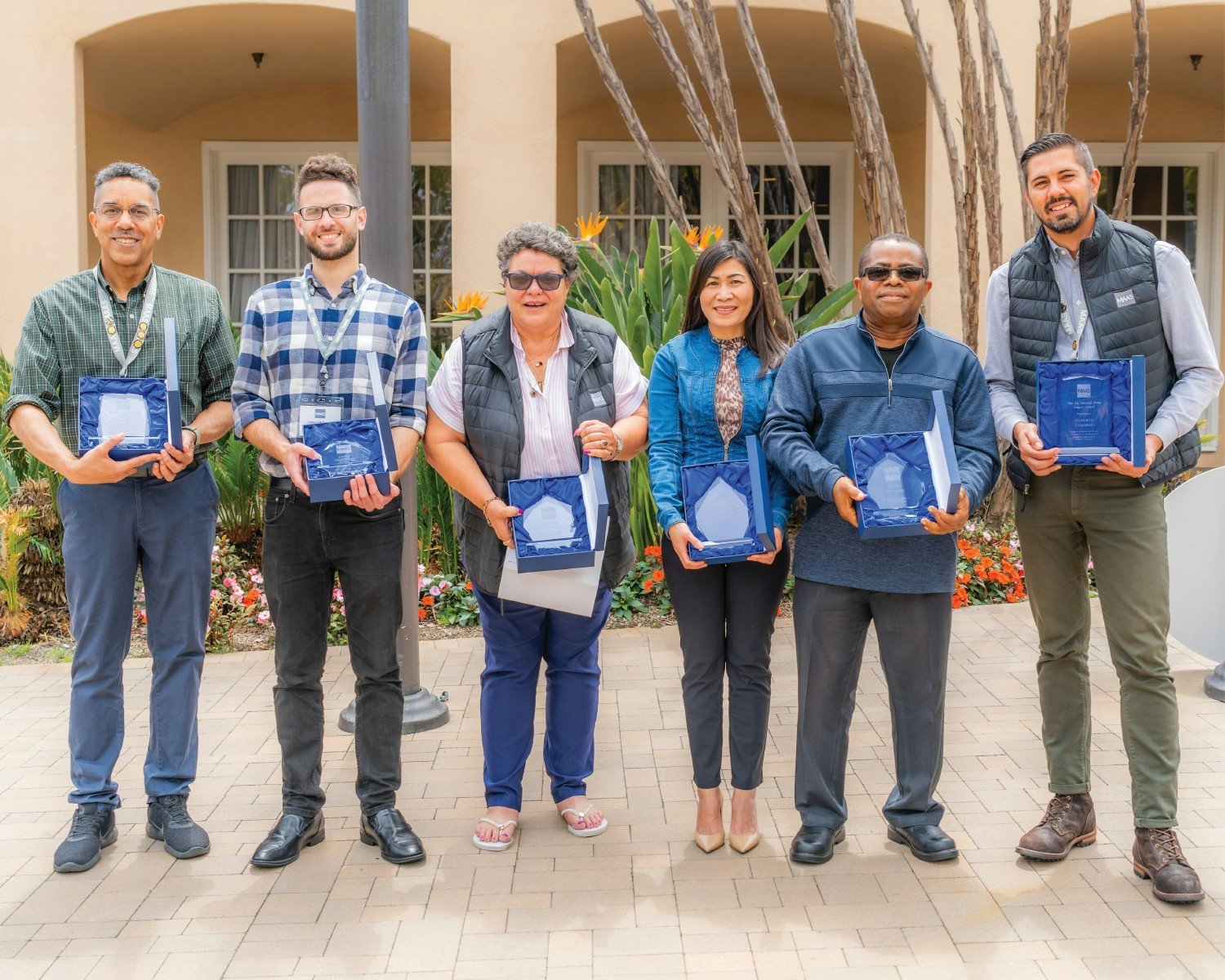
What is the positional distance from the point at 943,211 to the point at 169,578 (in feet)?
21.0

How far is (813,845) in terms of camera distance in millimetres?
3607

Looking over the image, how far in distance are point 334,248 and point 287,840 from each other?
1830 millimetres

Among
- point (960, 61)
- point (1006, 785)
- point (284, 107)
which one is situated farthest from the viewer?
point (284, 107)

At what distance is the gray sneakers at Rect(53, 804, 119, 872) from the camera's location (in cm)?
362

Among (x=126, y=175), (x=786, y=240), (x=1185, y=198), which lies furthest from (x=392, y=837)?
(x=1185, y=198)

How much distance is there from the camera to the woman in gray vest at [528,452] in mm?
3574

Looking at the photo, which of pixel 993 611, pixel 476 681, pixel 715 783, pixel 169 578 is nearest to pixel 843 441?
pixel 715 783

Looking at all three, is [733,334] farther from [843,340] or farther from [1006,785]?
[1006,785]

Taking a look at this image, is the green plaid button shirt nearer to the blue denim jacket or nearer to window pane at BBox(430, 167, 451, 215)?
the blue denim jacket

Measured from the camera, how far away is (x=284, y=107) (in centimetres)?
1052

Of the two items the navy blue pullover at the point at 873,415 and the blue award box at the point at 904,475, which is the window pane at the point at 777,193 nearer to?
the navy blue pullover at the point at 873,415

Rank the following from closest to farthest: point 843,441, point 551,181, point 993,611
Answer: point 843,441 < point 993,611 < point 551,181

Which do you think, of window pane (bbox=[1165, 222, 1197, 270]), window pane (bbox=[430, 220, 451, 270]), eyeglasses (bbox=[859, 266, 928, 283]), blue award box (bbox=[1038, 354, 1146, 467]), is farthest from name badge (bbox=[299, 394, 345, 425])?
window pane (bbox=[1165, 222, 1197, 270])

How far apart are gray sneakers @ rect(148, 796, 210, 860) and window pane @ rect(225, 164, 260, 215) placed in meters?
7.97
